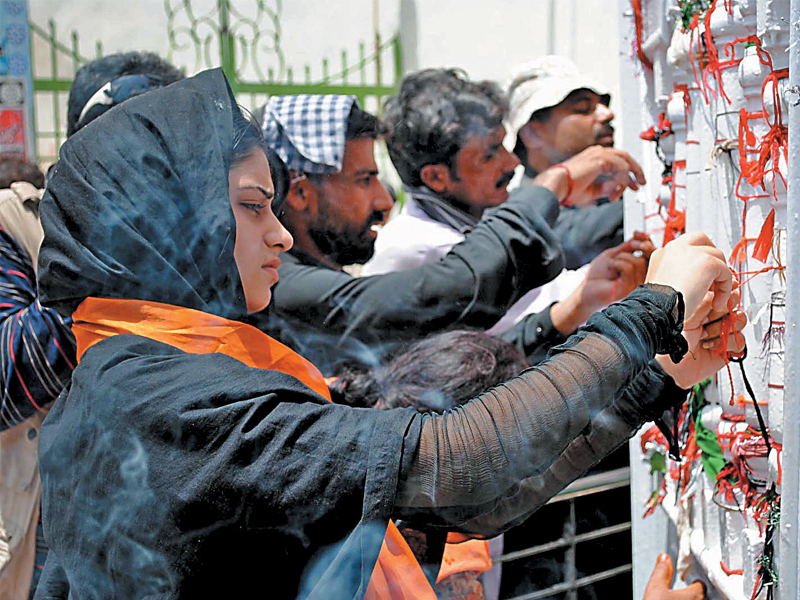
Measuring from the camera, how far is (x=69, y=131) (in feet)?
5.55

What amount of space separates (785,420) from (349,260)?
3.67 ft

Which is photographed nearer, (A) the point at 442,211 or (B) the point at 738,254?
(B) the point at 738,254

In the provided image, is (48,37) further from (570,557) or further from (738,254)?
(738,254)

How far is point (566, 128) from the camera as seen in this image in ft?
7.55

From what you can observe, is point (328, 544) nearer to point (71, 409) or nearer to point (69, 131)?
point (71, 409)

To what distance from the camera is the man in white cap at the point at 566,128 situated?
2.21 meters

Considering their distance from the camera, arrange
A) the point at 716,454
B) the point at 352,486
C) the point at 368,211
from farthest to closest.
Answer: the point at 368,211 < the point at 716,454 < the point at 352,486

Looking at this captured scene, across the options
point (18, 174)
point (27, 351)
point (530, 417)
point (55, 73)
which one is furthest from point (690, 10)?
point (55, 73)

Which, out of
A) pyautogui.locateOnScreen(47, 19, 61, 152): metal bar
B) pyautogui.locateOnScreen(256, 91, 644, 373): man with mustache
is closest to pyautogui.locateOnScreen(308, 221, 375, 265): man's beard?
pyautogui.locateOnScreen(256, 91, 644, 373): man with mustache

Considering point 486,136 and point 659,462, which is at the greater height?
point 486,136

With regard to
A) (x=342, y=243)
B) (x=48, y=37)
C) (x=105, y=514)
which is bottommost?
(x=105, y=514)

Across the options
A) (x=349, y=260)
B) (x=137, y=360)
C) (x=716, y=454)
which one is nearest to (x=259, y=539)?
(x=137, y=360)

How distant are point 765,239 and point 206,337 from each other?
710 mm

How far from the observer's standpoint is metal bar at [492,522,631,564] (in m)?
1.70
